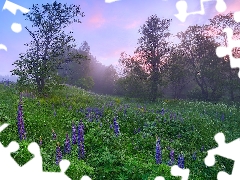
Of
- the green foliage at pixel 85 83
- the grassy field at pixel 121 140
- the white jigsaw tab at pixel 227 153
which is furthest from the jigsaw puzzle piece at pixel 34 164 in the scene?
the green foliage at pixel 85 83

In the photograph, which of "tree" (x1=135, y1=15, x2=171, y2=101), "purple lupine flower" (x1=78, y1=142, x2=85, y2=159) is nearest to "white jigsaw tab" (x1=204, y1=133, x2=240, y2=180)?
"purple lupine flower" (x1=78, y1=142, x2=85, y2=159)

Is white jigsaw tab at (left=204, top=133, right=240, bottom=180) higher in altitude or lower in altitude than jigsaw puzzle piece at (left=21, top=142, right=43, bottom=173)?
lower

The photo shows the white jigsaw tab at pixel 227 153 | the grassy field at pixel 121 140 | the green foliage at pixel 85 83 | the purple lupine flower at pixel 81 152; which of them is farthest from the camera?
the green foliage at pixel 85 83

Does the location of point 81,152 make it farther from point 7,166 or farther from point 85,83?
point 85,83

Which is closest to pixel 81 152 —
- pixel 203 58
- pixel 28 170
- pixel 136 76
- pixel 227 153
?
pixel 28 170

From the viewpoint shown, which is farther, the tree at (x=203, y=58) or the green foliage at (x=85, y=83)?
the green foliage at (x=85, y=83)

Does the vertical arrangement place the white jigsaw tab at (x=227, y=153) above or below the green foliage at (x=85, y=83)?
below

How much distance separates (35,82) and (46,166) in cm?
1685

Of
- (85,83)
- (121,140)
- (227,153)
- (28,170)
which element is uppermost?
(85,83)

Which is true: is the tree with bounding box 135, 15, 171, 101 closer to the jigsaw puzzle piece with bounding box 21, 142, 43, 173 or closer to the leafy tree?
the leafy tree

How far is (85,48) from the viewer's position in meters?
81.9

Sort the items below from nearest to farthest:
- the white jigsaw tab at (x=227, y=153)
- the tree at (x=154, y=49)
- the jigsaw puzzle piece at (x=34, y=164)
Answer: the jigsaw puzzle piece at (x=34, y=164)
the white jigsaw tab at (x=227, y=153)
the tree at (x=154, y=49)

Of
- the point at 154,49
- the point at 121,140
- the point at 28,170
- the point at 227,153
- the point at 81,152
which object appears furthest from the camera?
the point at 154,49

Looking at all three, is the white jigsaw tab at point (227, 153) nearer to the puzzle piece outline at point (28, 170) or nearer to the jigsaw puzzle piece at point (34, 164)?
the puzzle piece outline at point (28, 170)
